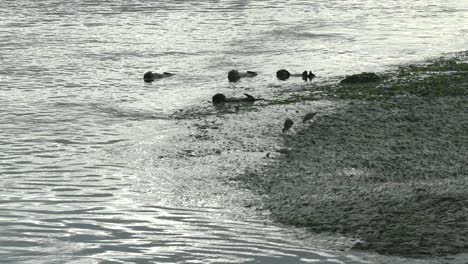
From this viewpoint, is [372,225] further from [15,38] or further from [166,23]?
[166,23]

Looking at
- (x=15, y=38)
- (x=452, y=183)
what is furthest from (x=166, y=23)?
(x=452, y=183)

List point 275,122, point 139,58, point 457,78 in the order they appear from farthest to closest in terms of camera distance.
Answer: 1. point 139,58
2. point 457,78
3. point 275,122

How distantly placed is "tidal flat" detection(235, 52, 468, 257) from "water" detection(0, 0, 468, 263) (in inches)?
19.8

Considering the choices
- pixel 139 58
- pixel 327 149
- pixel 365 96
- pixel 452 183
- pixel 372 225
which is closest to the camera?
pixel 372 225

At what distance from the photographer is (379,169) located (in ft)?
40.9

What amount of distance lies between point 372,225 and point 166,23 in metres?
19.8

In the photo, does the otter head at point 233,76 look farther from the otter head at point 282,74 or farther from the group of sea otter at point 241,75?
the otter head at point 282,74

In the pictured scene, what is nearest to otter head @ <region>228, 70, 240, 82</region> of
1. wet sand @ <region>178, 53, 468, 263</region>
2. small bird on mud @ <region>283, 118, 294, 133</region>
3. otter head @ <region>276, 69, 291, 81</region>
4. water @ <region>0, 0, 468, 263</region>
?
water @ <region>0, 0, 468, 263</region>

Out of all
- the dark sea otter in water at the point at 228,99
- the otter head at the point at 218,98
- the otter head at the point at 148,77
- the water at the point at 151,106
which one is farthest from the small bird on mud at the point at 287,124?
the otter head at the point at 148,77

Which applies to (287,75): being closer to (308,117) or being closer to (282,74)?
(282,74)

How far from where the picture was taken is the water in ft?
34.1

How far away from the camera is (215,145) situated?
14.3 m

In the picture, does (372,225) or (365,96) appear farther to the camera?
(365,96)

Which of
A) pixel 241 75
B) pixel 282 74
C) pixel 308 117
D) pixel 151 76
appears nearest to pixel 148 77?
pixel 151 76
